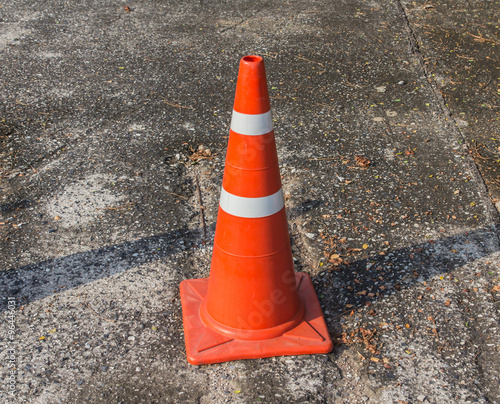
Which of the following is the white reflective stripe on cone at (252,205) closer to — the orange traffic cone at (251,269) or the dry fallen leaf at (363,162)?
the orange traffic cone at (251,269)

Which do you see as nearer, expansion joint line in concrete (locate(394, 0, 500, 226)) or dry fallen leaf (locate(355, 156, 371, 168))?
expansion joint line in concrete (locate(394, 0, 500, 226))

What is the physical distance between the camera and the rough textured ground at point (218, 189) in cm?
243

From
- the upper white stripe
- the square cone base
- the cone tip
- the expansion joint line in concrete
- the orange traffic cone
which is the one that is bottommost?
the expansion joint line in concrete

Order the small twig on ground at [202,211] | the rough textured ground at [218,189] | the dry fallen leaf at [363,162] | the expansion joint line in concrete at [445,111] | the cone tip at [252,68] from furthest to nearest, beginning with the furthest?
the dry fallen leaf at [363,162] < the expansion joint line in concrete at [445,111] < the small twig on ground at [202,211] < the rough textured ground at [218,189] < the cone tip at [252,68]

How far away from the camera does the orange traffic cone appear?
2359 mm

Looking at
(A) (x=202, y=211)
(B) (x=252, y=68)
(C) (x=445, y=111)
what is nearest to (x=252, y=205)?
(B) (x=252, y=68)

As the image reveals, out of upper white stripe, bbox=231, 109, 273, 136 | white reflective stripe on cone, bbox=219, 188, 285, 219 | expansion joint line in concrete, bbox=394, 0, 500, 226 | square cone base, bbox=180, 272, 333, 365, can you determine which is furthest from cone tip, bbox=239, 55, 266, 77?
expansion joint line in concrete, bbox=394, 0, 500, 226

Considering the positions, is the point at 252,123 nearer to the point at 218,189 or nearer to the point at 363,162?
the point at 218,189

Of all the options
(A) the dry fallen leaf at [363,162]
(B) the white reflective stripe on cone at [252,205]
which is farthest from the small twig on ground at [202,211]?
(A) the dry fallen leaf at [363,162]

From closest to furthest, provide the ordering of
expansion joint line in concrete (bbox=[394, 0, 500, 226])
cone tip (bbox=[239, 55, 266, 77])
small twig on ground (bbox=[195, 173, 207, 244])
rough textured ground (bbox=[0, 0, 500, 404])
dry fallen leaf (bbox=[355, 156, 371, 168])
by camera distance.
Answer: cone tip (bbox=[239, 55, 266, 77]) → rough textured ground (bbox=[0, 0, 500, 404]) → small twig on ground (bbox=[195, 173, 207, 244]) → expansion joint line in concrete (bbox=[394, 0, 500, 226]) → dry fallen leaf (bbox=[355, 156, 371, 168])

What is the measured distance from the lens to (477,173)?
383 centimetres

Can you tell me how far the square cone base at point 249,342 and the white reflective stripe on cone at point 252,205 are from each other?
2.09 feet

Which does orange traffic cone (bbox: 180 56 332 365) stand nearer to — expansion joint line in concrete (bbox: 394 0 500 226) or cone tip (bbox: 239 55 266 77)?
cone tip (bbox: 239 55 266 77)

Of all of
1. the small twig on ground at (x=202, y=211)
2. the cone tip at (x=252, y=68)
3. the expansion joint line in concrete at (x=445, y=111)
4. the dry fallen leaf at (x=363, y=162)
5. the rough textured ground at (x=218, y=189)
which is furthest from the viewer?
the dry fallen leaf at (x=363, y=162)
